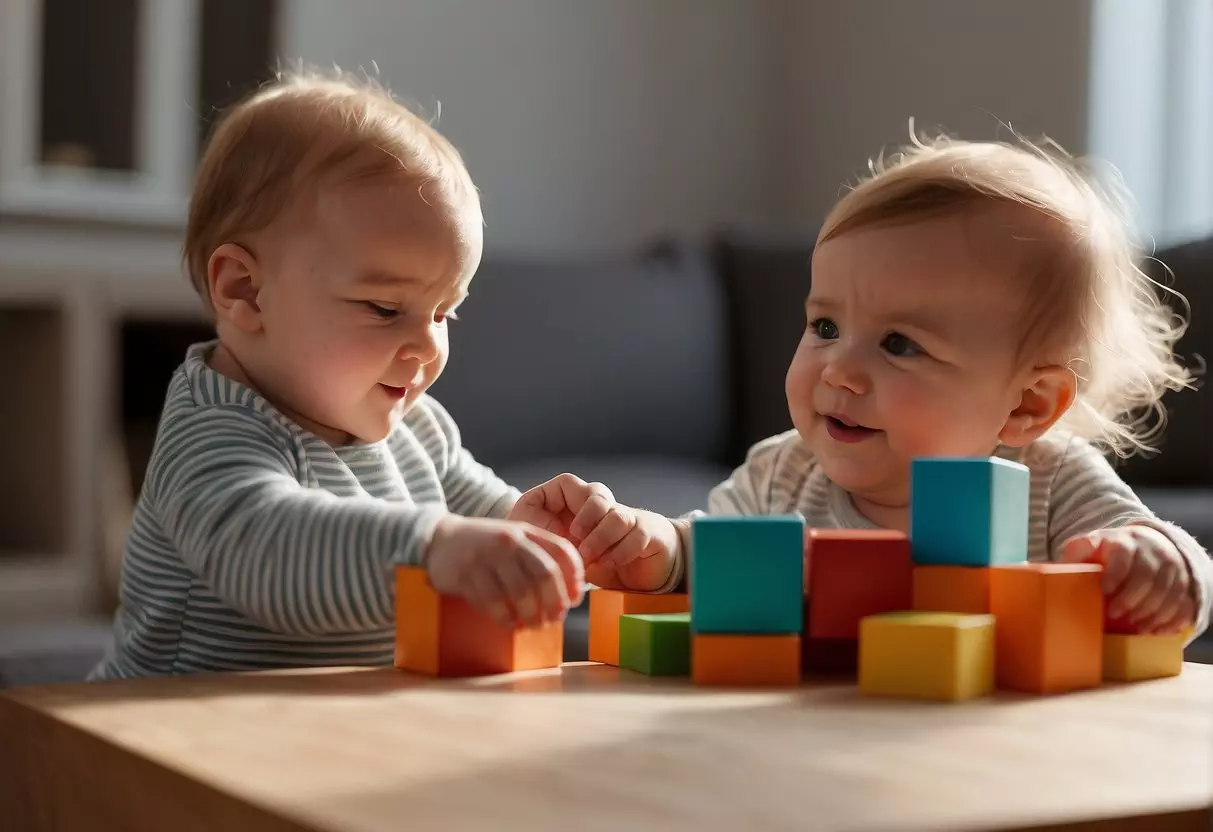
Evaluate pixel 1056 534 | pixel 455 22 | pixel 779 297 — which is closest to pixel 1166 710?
pixel 1056 534

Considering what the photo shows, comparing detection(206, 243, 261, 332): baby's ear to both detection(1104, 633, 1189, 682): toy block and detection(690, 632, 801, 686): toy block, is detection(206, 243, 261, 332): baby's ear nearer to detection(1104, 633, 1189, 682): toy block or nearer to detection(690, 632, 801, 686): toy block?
detection(690, 632, 801, 686): toy block

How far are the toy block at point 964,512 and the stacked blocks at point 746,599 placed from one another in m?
0.08

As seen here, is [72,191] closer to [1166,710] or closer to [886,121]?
[886,121]

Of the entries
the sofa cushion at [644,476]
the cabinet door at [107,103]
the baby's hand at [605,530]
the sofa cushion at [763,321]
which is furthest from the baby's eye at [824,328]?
the cabinet door at [107,103]

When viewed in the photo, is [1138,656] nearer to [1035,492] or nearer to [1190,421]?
[1035,492]

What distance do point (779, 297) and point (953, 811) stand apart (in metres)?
2.26

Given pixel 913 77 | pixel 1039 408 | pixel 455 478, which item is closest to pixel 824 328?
pixel 1039 408

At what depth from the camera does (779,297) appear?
2.76 meters

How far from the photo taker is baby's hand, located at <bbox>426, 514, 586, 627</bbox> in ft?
2.66

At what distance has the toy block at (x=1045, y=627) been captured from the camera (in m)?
0.83

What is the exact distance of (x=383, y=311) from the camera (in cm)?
110

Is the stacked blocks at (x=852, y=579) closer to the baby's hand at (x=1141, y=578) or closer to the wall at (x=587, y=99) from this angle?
the baby's hand at (x=1141, y=578)

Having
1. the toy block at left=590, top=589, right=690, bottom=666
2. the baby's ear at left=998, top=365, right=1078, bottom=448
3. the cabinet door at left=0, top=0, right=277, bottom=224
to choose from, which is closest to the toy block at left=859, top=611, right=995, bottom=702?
the toy block at left=590, top=589, right=690, bottom=666

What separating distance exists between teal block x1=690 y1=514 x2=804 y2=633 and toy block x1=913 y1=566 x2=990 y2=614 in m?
0.08
